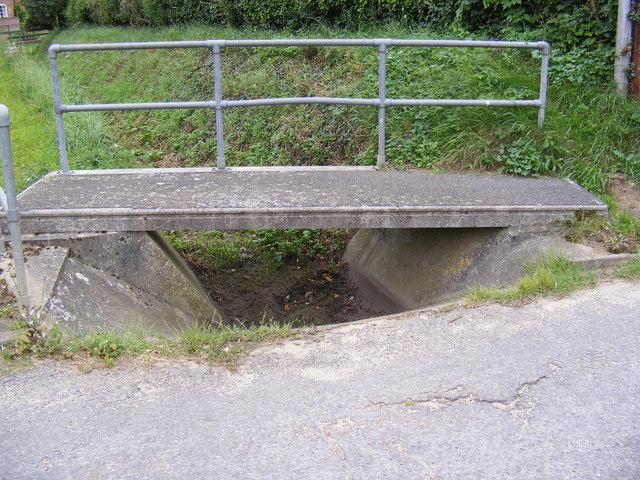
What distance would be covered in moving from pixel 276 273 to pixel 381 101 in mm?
2088

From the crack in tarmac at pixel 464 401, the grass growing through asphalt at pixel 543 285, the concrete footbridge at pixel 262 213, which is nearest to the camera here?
the crack in tarmac at pixel 464 401

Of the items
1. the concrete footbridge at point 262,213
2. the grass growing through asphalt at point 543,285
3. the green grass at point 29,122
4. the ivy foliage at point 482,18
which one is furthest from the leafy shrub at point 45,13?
the grass growing through asphalt at point 543,285

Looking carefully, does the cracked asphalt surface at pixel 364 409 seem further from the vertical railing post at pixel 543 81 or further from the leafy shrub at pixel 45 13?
the leafy shrub at pixel 45 13

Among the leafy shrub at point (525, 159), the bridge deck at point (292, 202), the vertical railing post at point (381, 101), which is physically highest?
the vertical railing post at point (381, 101)

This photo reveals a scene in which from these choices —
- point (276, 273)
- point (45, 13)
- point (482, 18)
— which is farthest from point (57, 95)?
point (45, 13)

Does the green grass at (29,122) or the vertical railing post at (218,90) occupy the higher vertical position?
the vertical railing post at (218,90)

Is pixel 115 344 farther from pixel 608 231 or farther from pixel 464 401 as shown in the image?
pixel 608 231

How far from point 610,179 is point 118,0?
56.6 feet

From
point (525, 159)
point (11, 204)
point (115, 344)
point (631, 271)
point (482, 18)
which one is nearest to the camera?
point (115, 344)

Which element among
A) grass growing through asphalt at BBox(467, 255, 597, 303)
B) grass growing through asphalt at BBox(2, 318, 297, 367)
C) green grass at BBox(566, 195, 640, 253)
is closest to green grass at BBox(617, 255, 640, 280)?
grass growing through asphalt at BBox(467, 255, 597, 303)

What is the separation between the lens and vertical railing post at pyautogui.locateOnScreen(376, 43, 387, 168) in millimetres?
5812

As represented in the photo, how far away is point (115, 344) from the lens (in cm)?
357

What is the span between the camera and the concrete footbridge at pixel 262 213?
4781mm

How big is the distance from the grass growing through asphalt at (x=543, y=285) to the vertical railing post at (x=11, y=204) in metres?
2.65
